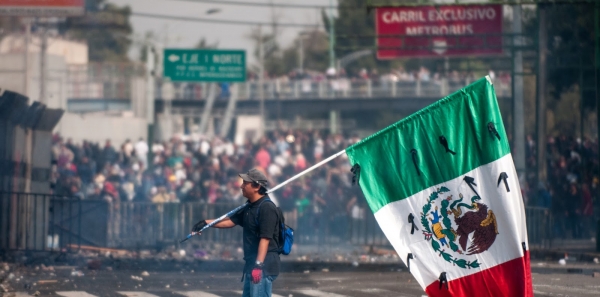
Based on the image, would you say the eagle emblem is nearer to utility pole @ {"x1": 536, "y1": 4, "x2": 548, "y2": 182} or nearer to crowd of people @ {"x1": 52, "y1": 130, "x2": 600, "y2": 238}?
crowd of people @ {"x1": 52, "y1": 130, "x2": 600, "y2": 238}

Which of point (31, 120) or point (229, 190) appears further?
point (229, 190)

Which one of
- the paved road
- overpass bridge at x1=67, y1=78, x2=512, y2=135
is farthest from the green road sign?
the paved road

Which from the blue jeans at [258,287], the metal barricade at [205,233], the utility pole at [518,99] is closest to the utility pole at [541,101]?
the utility pole at [518,99]

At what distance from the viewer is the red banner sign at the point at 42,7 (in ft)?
107

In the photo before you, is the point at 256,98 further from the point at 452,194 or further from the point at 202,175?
the point at 452,194

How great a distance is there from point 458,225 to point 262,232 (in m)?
1.63

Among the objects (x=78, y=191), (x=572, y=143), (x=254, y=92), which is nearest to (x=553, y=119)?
(x=254, y=92)

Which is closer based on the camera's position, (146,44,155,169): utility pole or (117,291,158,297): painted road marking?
(117,291,158,297): painted road marking

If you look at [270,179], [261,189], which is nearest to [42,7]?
[270,179]

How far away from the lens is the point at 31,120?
18.3 metres

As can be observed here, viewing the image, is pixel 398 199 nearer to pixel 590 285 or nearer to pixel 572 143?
pixel 590 285

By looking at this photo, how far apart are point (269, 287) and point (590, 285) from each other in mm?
6886

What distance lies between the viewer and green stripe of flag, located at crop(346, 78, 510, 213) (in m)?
7.98

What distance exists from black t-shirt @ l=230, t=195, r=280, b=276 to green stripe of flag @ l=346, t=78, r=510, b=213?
852 mm
